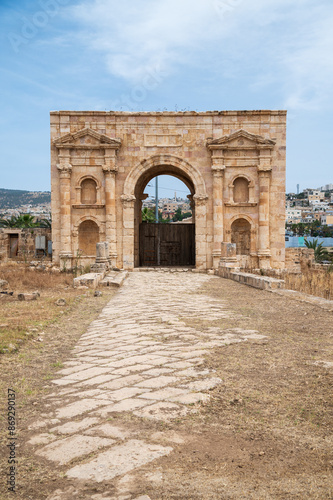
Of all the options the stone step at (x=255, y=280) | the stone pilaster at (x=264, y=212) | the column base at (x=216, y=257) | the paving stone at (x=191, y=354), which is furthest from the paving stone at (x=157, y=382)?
the stone pilaster at (x=264, y=212)

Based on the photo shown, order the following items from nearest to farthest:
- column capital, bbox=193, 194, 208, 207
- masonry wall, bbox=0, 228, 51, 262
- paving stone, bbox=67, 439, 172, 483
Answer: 1. paving stone, bbox=67, 439, 172, 483
2. column capital, bbox=193, 194, 208, 207
3. masonry wall, bbox=0, 228, 51, 262

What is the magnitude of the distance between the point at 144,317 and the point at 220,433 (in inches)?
183

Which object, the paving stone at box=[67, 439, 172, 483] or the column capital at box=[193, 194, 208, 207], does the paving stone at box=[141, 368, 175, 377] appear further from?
the column capital at box=[193, 194, 208, 207]

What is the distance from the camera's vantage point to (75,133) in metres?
20.3

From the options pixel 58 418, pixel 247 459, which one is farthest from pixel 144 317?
pixel 247 459

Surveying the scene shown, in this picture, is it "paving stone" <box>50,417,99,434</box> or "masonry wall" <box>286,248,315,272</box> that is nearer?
"paving stone" <box>50,417,99,434</box>

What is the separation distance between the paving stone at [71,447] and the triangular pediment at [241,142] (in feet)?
60.5

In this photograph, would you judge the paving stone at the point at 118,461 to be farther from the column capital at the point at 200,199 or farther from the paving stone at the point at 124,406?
the column capital at the point at 200,199

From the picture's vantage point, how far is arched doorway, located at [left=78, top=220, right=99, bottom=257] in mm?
21406

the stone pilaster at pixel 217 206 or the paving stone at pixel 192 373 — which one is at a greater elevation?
the stone pilaster at pixel 217 206

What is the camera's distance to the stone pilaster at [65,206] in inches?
808

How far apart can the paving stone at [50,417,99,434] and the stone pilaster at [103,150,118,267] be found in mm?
17169

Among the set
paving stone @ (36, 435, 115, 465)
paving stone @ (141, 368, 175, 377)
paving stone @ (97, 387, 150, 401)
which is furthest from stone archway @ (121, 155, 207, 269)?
paving stone @ (36, 435, 115, 465)

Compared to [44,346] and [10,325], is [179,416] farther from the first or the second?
[10,325]
